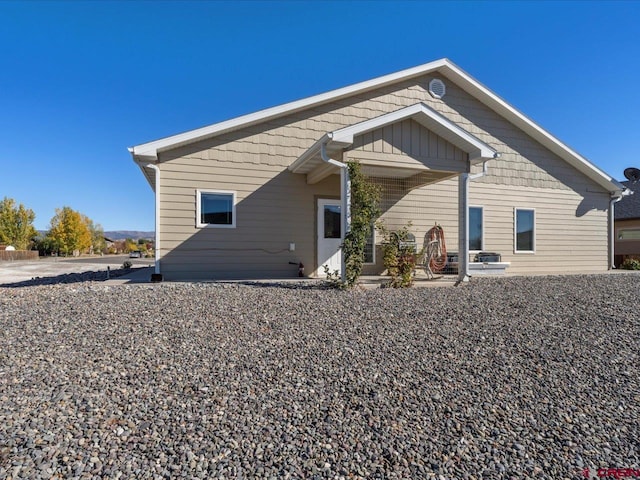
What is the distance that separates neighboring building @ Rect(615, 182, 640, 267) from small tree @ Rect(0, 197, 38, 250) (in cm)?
4980

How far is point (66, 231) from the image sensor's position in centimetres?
3997

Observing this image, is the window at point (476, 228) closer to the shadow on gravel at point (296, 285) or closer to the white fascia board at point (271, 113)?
the white fascia board at point (271, 113)

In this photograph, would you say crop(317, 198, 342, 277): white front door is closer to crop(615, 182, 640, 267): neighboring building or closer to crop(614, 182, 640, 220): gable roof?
crop(615, 182, 640, 267): neighboring building

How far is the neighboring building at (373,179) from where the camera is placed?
7.17 metres

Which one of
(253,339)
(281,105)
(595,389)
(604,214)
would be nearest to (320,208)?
(281,105)

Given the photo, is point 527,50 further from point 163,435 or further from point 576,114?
point 163,435

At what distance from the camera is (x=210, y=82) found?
508 inches

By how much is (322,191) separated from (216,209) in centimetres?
259

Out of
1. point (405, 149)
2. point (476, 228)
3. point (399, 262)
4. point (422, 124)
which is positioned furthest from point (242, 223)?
point (476, 228)

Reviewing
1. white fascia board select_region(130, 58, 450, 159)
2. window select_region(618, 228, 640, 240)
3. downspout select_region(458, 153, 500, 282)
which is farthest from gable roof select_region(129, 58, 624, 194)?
window select_region(618, 228, 640, 240)

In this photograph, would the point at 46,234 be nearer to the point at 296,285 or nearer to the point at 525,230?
the point at 296,285

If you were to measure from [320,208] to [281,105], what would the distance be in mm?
2598

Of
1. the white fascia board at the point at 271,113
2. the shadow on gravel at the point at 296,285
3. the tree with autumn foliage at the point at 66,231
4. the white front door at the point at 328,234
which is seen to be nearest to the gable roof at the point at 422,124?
the white front door at the point at 328,234

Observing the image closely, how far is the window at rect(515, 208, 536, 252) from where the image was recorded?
35.0 ft
